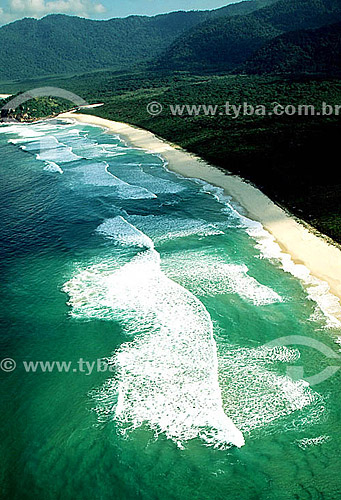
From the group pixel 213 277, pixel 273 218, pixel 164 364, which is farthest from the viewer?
pixel 273 218

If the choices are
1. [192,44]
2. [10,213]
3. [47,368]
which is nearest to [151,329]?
[47,368]

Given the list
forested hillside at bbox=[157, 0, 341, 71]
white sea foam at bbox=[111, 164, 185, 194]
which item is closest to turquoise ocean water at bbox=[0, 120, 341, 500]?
white sea foam at bbox=[111, 164, 185, 194]

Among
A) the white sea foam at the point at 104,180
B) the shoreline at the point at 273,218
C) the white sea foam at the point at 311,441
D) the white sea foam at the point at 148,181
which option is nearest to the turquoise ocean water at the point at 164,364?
the white sea foam at the point at 311,441

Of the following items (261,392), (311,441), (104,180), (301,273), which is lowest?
(311,441)

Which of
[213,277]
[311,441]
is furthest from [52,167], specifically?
[311,441]

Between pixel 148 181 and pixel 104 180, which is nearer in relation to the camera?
pixel 148 181

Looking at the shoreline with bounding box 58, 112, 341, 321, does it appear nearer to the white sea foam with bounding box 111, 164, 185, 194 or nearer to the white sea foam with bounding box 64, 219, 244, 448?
the white sea foam with bounding box 111, 164, 185, 194

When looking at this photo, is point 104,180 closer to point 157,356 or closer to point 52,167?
point 52,167

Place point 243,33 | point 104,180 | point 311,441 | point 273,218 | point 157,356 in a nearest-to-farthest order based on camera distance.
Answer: point 311,441, point 157,356, point 273,218, point 104,180, point 243,33
